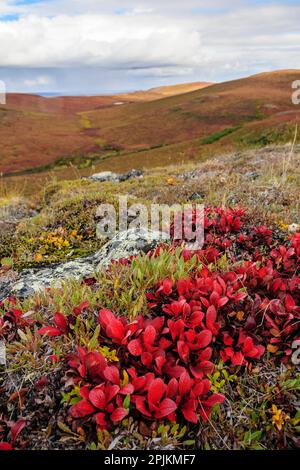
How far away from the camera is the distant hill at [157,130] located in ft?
153

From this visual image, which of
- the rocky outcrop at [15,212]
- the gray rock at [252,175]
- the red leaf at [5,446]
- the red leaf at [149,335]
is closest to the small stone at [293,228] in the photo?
the red leaf at [149,335]

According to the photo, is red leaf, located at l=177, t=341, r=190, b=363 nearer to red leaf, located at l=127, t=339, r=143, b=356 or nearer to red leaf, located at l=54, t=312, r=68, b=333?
red leaf, located at l=127, t=339, r=143, b=356

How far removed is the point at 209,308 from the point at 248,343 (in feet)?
1.43

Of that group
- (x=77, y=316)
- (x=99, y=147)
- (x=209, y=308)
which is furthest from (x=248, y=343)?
(x=99, y=147)

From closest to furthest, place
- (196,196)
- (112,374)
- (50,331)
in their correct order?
1. (112,374)
2. (50,331)
3. (196,196)

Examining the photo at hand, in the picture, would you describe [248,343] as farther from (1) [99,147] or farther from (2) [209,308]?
(1) [99,147]

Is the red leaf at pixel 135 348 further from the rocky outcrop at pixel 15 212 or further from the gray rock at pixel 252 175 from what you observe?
the gray rock at pixel 252 175

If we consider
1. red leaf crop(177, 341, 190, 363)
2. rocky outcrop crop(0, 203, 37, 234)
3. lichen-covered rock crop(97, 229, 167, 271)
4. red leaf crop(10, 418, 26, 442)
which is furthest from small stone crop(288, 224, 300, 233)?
rocky outcrop crop(0, 203, 37, 234)

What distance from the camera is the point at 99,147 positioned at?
6644 centimetres

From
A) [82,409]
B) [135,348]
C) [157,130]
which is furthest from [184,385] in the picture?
[157,130]

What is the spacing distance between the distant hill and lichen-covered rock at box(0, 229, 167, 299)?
3326cm

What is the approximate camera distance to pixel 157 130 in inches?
2891

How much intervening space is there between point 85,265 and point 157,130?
69887 mm

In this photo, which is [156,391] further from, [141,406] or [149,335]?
[149,335]
